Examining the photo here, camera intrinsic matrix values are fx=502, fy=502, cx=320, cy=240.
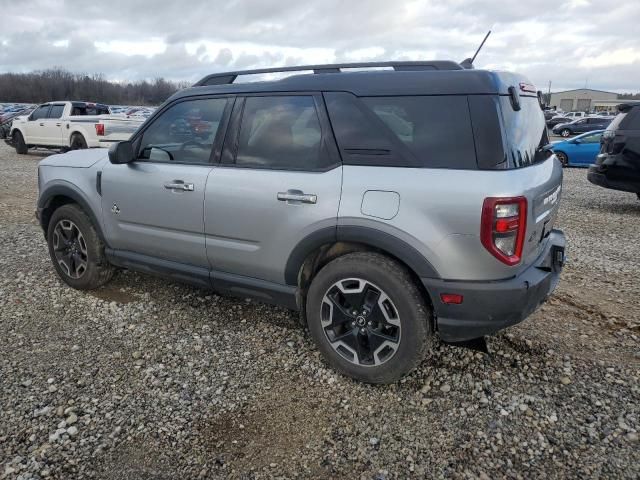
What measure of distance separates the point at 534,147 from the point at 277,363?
2215mm

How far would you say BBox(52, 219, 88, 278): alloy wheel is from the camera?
4.54 meters

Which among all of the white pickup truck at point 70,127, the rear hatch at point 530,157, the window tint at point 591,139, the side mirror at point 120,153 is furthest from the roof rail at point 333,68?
the window tint at point 591,139

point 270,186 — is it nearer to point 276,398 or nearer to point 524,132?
point 276,398

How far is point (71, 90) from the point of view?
78.1 meters

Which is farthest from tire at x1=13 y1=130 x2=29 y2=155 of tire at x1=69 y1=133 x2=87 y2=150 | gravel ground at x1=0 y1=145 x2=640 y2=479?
gravel ground at x1=0 y1=145 x2=640 y2=479

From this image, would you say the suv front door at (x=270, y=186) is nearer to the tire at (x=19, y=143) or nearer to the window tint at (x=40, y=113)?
the window tint at (x=40, y=113)

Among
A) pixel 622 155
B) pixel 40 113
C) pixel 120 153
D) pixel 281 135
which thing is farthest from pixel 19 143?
pixel 622 155

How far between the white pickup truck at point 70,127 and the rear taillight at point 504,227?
43.3ft

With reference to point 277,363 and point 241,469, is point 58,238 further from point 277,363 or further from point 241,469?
point 241,469

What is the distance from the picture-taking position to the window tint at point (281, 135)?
3.23m

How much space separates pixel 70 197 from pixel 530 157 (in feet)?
12.5

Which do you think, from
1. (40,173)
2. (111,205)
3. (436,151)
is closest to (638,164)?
(436,151)

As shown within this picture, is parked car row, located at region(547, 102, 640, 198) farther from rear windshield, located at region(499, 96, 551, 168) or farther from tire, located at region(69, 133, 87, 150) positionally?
tire, located at region(69, 133, 87, 150)

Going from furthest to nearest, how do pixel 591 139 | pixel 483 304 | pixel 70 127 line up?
pixel 70 127 < pixel 591 139 < pixel 483 304
